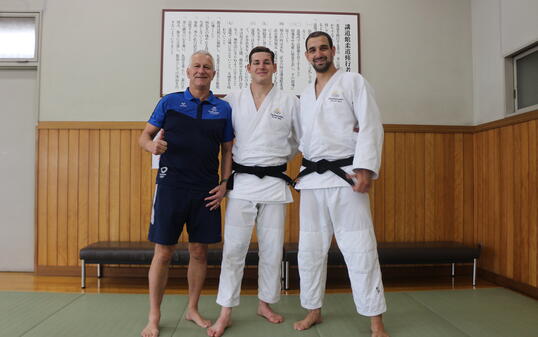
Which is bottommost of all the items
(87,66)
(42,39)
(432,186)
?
(432,186)

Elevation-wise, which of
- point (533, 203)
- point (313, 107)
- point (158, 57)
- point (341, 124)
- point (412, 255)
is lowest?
point (412, 255)

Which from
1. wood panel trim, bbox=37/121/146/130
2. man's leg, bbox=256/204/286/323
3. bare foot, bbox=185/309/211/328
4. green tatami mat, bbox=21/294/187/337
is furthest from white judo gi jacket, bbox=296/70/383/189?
wood panel trim, bbox=37/121/146/130

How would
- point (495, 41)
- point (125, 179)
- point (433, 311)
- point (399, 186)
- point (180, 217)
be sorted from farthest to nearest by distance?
point (399, 186), point (125, 179), point (495, 41), point (433, 311), point (180, 217)

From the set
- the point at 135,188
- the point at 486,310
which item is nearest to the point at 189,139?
the point at 135,188

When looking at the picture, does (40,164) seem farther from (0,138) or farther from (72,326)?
(72,326)

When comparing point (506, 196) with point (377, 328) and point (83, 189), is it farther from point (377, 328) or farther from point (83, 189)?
point (83, 189)

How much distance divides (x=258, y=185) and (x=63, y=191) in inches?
95.0

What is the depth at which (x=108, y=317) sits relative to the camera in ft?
8.11

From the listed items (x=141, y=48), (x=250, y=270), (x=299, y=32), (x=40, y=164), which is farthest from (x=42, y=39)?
(x=250, y=270)

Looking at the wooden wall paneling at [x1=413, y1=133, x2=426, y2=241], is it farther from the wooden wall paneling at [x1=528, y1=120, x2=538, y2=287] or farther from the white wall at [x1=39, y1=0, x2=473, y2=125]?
the wooden wall paneling at [x1=528, y1=120, x2=538, y2=287]

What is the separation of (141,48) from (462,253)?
12.0ft

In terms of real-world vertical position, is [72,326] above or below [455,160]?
below

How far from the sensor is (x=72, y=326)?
7.54 feet

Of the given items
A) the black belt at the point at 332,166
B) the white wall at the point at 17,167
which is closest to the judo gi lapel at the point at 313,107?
the black belt at the point at 332,166
